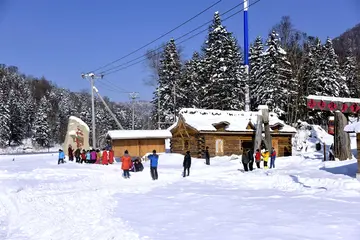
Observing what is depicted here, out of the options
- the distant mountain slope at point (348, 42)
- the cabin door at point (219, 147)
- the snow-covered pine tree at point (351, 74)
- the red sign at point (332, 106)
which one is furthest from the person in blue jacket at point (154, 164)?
the distant mountain slope at point (348, 42)

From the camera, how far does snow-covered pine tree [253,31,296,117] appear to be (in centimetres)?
4784

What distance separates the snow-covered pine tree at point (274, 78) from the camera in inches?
1884

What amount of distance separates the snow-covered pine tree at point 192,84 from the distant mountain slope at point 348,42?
3507 cm

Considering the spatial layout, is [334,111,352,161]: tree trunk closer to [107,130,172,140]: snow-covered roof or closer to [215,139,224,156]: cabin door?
[215,139,224,156]: cabin door

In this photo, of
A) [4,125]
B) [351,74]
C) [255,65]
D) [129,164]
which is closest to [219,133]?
[129,164]

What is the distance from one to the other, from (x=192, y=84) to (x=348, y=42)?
50.3 metres

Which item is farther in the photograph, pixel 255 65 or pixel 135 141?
pixel 255 65

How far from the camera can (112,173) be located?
24281 millimetres

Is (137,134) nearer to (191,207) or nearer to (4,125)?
(191,207)

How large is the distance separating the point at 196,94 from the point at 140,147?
2401 centimetres

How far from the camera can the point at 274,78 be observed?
47.8 metres

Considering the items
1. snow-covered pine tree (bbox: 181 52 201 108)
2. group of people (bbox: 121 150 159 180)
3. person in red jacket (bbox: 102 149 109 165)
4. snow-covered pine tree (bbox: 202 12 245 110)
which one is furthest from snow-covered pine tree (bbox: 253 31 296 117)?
group of people (bbox: 121 150 159 180)

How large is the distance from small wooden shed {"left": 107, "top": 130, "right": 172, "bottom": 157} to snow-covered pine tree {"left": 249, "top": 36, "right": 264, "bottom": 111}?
20589mm

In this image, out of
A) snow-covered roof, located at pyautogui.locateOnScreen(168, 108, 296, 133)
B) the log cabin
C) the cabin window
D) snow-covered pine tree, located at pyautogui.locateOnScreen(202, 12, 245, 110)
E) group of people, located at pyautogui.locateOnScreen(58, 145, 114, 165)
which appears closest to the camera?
group of people, located at pyautogui.locateOnScreen(58, 145, 114, 165)
